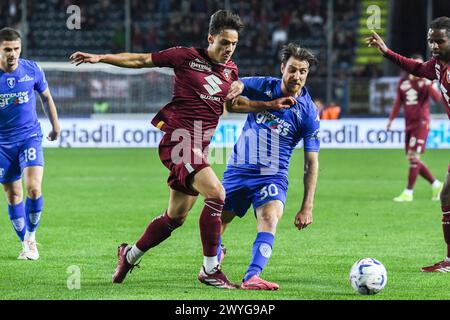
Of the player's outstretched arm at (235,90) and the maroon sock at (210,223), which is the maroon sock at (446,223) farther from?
the maroon sock at (210,223)

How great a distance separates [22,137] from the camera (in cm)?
977

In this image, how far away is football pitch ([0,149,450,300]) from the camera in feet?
25.8

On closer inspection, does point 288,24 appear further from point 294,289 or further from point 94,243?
point 294,289

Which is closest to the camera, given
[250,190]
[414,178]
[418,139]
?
[250,190]

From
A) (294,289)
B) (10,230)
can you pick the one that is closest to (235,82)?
(294,289)

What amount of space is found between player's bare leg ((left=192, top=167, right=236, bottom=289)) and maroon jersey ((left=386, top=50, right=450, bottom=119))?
2.39 metres

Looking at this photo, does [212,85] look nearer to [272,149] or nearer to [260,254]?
[272,149]

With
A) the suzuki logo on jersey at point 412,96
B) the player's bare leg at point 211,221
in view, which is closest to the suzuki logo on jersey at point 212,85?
the player's bare leg at point 211,221

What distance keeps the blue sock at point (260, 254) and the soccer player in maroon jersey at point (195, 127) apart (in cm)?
20

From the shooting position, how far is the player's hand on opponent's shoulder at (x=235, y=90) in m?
8.13

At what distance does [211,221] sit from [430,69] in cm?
276

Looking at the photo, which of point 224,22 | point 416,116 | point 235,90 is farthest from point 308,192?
point 416,116

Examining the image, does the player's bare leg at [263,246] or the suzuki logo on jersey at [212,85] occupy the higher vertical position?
the suzuki logo on jersey at [212,85]

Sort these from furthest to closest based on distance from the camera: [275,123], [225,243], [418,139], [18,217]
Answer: [418,139] < [225,243] < [18,217] < [275,123]
